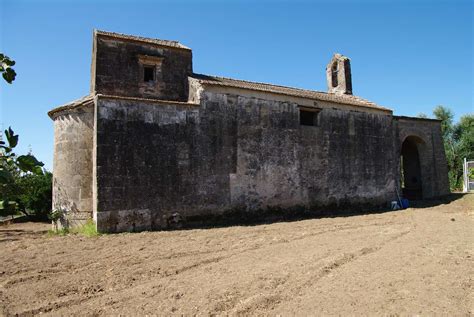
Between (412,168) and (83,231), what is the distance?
59.3 feet

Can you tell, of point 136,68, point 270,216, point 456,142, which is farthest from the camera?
point 456,142

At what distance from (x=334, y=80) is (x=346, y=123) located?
5935 millimetres

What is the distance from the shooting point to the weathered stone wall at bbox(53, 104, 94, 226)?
10578 millimetres

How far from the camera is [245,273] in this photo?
18.6 ft

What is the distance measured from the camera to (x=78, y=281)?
546cm

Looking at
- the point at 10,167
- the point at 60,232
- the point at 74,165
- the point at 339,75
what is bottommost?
the point at 60,232

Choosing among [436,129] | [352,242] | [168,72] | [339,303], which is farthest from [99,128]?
[436,129]

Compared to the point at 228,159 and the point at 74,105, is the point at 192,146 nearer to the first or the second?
the point at 228,159

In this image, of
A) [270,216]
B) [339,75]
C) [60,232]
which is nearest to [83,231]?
[60,232]

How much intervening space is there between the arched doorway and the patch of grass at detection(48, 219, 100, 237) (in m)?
16.7

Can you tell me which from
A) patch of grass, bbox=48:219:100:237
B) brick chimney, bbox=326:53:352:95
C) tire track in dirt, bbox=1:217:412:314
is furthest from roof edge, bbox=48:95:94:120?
brick chimney, bbox=326:53:352:95

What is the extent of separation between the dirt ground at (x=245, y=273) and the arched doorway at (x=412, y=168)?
10319mm

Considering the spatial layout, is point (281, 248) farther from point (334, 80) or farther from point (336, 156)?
point (334, 80)

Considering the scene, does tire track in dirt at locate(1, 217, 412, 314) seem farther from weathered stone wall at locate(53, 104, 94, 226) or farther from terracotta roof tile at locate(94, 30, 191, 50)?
terracotta roof tile at locate(94, 30, 191, 50)
